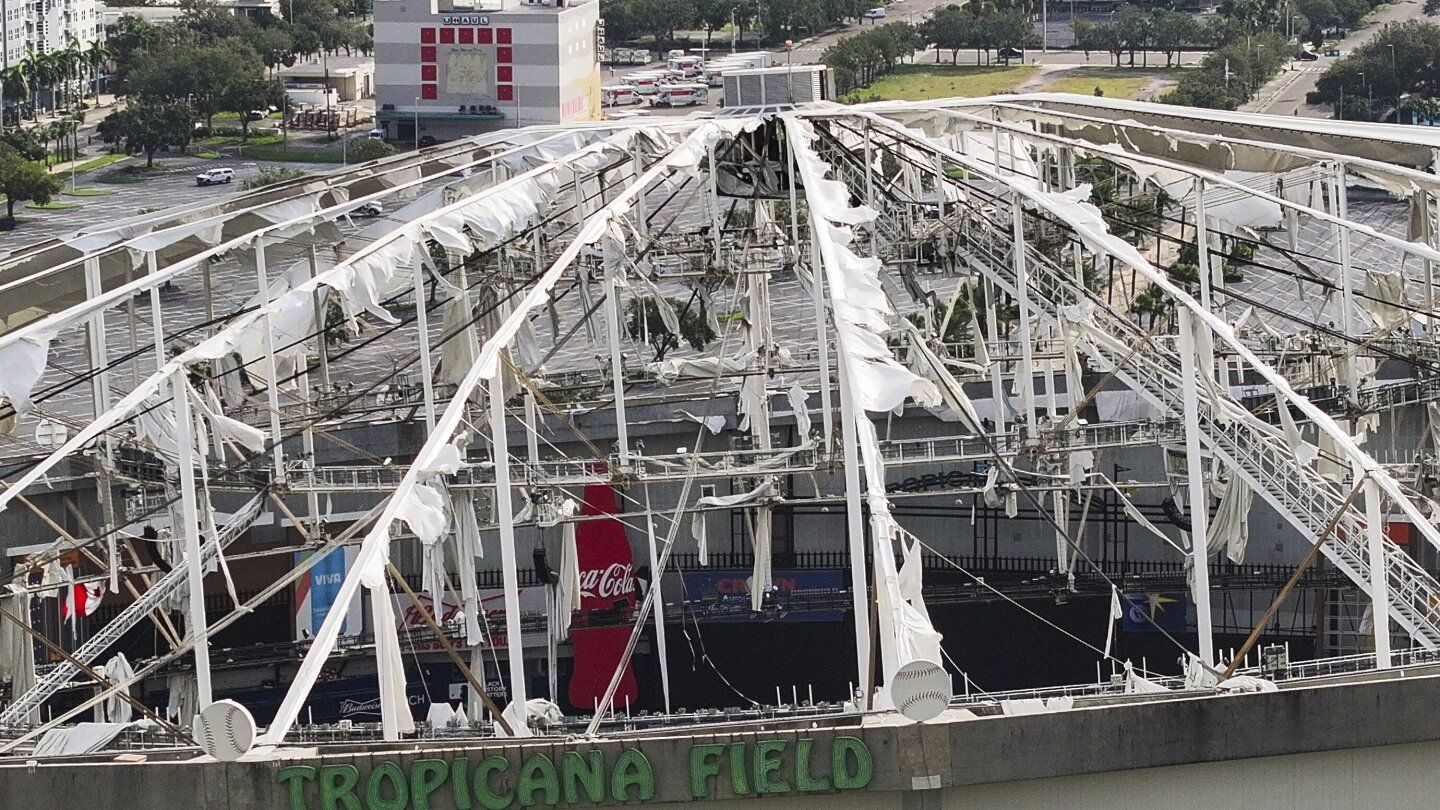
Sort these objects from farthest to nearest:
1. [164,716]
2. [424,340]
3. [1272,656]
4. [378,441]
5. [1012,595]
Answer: [378,441] < [1012,595] < [164,716] < [424,340] < [1272,656]

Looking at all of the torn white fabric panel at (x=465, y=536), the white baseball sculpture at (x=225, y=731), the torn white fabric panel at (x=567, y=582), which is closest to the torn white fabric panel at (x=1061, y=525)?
the torn white fabric panel at (x=567, y=582)

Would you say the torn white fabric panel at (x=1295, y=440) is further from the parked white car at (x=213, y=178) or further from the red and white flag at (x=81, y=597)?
the parked white car at (x=213, y=178)

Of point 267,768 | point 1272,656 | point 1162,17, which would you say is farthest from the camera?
point 1162,17

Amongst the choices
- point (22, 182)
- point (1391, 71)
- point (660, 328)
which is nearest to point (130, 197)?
point (22, 182)

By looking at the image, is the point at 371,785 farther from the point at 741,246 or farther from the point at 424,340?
the point at 741,246

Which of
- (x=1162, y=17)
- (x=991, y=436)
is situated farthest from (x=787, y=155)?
(x=1162, y=17)

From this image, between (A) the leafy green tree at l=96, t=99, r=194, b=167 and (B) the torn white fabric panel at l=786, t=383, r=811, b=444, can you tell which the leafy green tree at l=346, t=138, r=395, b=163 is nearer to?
(A) the leafy green tree at l=96, t=99, r=194, b=167

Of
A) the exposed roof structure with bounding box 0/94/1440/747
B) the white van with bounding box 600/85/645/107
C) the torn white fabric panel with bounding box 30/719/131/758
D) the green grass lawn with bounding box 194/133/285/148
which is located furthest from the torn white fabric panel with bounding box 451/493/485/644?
the white van with bounding box 600/85/645/107
